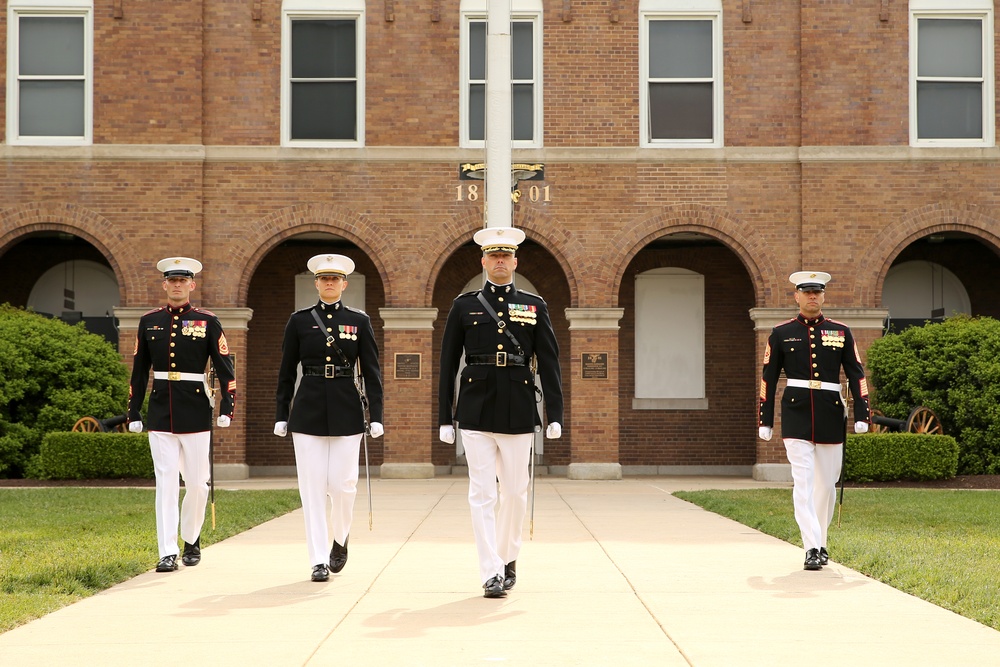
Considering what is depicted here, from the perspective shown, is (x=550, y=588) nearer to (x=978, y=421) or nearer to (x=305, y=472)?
(x=305, y=472)

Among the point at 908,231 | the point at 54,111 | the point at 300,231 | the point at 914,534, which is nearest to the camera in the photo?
the point at 914,534

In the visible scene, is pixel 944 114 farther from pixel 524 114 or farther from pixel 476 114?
pixel 476 114

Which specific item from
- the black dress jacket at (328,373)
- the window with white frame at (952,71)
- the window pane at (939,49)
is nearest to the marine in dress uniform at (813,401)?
the black dress jacket at (328,373)

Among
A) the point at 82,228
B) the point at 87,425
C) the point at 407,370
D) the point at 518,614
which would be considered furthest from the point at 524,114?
the point at 518,614

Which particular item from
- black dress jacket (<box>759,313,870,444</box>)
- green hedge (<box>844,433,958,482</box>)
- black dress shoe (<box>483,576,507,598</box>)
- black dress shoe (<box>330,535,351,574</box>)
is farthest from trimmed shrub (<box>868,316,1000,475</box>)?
black dress shoe (<box>483,576,507,598</box>)

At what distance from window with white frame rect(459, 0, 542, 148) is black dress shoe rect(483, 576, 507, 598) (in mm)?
13975

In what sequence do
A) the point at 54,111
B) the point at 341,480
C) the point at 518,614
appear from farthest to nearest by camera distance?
the point at 54,111 < the point at 341,480 < the point at 518,614

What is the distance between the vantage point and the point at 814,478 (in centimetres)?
974

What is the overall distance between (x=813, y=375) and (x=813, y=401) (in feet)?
0.88

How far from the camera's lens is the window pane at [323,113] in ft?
69.6

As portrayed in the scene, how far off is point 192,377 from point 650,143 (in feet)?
42.9

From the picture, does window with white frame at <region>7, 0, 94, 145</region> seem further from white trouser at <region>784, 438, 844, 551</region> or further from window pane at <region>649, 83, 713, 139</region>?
white trouser at <region>784, 438, 844, 551</region>

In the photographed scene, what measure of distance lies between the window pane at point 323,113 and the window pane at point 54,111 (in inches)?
140

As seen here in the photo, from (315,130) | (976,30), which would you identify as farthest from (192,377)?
(976,30)
